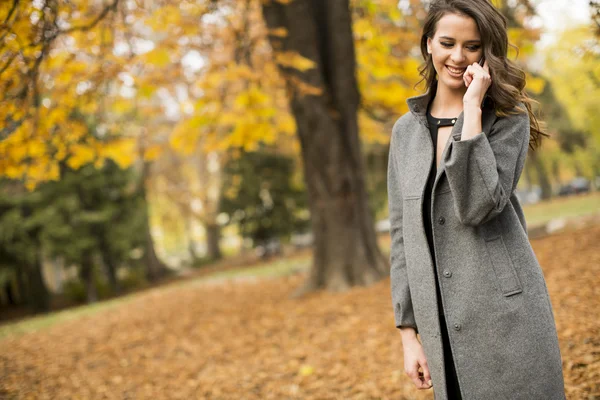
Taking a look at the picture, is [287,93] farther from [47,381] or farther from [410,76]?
[47,381]

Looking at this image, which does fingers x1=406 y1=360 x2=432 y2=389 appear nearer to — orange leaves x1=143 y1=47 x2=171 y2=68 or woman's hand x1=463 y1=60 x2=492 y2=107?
woman's hand x1=463 y1=60 x2=492 y2=107

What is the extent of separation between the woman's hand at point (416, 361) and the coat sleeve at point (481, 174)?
1.95 feet

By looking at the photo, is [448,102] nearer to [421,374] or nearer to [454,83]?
[454,83]

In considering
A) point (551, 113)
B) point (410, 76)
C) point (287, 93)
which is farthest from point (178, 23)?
point (551, 113)

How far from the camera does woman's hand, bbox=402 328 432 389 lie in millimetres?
1894

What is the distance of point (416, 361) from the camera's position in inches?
74.7

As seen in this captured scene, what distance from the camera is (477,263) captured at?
1.67m

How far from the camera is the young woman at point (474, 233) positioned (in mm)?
1613

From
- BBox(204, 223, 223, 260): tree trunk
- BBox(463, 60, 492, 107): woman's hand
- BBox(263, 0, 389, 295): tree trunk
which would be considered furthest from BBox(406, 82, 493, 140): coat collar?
BBox(204, 223, 223, 260): tree trunk

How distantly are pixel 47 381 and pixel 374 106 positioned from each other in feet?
23.0

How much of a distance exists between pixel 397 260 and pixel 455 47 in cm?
89

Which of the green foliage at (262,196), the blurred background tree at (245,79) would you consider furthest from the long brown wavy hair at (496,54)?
the green foliage at (262,196)

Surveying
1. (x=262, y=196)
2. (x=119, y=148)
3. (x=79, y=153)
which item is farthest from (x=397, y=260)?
(x=262, y=196)

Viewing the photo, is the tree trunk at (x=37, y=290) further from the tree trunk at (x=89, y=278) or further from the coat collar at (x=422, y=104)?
the coat collar at (x=422, y=104)
